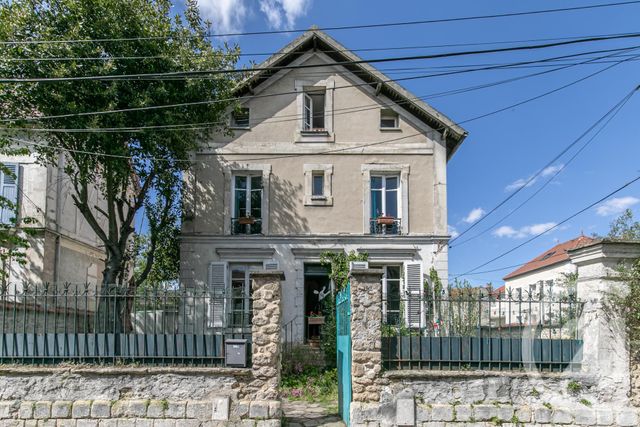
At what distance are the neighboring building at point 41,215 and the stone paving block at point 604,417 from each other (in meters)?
13.3

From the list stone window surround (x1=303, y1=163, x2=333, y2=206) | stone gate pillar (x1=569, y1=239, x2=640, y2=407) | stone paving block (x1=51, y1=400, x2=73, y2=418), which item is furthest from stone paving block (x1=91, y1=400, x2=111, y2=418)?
stone window surround (x1=303, y1=163, x2=333, y2=206)

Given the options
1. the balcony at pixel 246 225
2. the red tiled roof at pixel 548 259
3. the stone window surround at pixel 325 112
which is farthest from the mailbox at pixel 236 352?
the red tiled roof at pixel 548 259

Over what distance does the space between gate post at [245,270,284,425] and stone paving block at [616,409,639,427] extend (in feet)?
15.1

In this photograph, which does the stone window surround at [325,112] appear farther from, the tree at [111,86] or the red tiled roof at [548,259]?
the red tiled roof at [548,259]

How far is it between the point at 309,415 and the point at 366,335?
7.22ft

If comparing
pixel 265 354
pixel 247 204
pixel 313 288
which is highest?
pixel 247 204

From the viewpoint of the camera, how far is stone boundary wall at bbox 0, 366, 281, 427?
688cm

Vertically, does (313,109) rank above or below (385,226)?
above

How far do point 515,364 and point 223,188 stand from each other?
376 inches

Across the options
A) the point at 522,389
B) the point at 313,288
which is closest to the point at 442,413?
the point at 522,389

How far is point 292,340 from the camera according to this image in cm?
1285

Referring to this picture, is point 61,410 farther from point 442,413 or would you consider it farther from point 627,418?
point 627,418

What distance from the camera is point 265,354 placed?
694cm

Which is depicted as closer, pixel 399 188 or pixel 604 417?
pixel 604 417
